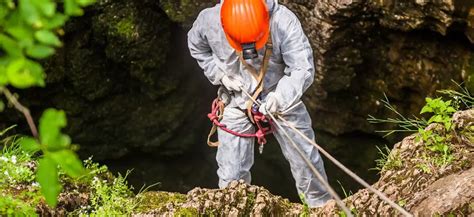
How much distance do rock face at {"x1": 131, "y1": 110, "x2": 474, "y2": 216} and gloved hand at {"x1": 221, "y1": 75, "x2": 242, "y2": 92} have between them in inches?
30.8

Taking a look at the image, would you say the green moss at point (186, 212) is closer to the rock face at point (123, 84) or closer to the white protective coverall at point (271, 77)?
the white protective coverall at point (271, 77)

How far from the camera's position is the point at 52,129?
1.23 meters

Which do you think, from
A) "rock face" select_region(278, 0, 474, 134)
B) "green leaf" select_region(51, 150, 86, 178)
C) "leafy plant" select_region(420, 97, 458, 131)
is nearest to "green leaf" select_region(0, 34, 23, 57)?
"green leaf" select_region(51, 150, 86, 178)

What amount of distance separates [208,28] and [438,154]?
5.13 ft

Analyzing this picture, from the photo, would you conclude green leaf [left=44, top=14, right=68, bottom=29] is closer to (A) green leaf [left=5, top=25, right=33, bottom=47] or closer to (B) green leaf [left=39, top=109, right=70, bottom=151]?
(A) green leaf [left=5, top=25, right=33, bottom=47]

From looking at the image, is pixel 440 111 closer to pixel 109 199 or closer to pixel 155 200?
pixel 155 200

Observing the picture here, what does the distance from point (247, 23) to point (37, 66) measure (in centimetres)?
214

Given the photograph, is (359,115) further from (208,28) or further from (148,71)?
(208,28)

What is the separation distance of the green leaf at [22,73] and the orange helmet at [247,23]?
2134 millimetres

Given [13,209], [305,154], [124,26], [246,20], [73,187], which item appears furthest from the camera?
[124,26]

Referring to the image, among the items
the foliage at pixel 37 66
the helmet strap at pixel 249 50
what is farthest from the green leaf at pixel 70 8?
the helmet strap at pixel 249 50

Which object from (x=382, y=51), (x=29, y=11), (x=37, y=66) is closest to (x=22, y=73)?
(x=37, y=66)

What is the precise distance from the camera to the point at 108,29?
5523mm

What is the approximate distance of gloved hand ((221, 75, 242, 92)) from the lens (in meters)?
3.71
